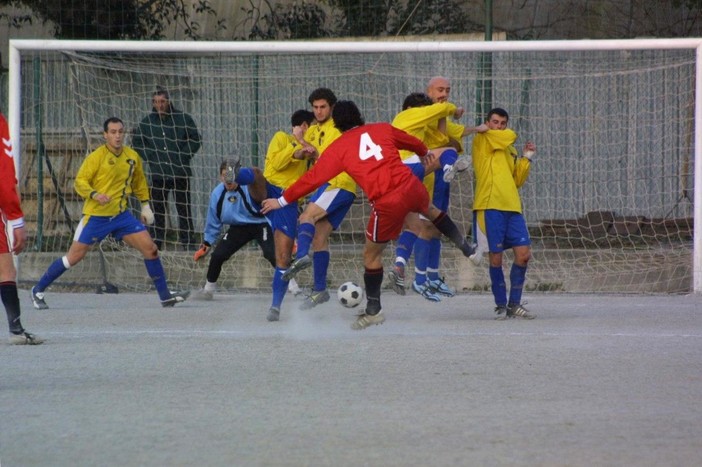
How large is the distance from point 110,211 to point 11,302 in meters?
3.30

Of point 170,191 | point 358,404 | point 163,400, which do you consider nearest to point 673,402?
point 358,404

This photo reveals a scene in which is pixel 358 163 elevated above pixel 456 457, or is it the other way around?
pixel 358 163

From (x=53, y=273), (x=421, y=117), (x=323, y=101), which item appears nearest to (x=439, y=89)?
(x=421, y=117)

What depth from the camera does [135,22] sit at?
680 inches

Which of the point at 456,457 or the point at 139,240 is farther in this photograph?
the point at 139,240

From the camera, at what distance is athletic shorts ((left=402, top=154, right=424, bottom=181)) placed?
11.3m

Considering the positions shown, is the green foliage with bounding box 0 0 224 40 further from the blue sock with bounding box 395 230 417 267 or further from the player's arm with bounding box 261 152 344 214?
the player's arm with bounding box 261 152 344 214

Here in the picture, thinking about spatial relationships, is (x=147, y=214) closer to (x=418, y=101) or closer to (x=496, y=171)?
(x=418, y=101)

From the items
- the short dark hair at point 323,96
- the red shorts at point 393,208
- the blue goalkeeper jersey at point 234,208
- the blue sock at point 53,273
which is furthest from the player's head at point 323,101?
the blue sock at point 53,273

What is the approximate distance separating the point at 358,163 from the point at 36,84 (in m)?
7.18

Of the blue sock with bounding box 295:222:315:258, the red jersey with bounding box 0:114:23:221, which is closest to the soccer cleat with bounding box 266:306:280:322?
the blue sock with bounding box 295:222:315:258

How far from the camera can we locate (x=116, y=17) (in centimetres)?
1709

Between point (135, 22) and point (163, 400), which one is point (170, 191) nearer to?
point (135, 22)

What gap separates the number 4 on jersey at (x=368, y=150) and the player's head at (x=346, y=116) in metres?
0.30
